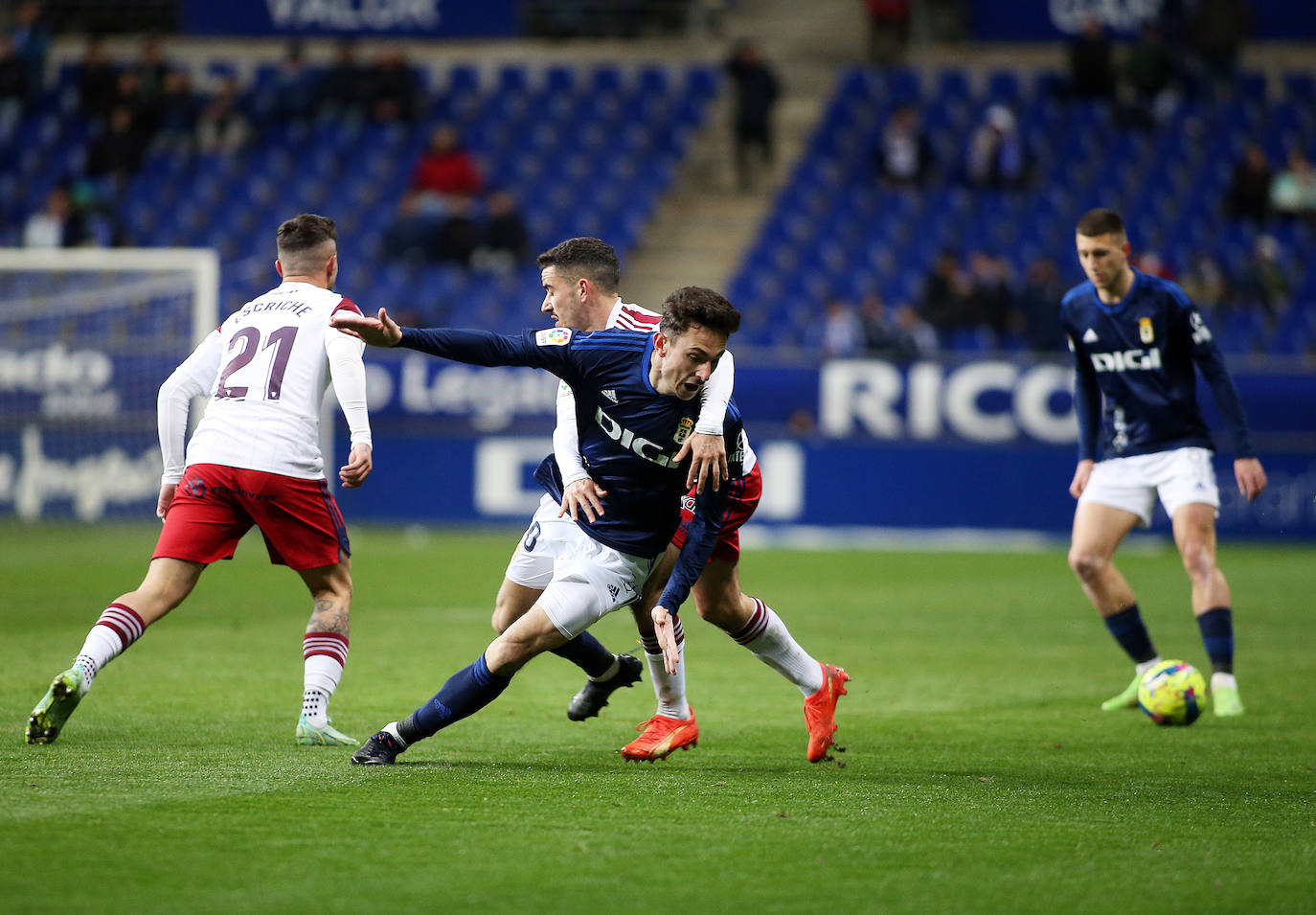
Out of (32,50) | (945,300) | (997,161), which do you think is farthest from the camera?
(32,50)

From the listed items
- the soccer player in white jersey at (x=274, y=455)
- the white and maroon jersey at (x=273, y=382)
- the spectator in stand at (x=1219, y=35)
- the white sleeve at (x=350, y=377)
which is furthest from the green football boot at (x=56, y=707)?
the spectator in stand at (x=1219, y=35)

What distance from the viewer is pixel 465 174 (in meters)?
21.1

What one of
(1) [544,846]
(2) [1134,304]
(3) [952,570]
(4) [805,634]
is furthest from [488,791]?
(3) [952,570]

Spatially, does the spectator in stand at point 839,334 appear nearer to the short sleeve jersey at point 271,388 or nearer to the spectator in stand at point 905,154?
the spectator in stand at point 905,154

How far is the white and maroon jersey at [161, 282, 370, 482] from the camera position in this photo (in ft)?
19.5

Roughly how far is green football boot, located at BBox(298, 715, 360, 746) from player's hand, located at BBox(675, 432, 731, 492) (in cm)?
165

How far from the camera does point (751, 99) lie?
72.1 ft

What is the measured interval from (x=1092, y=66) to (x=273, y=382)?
18.4 metres

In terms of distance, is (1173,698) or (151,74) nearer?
(1173,698)

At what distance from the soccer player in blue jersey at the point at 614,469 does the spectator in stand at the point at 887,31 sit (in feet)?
63.3

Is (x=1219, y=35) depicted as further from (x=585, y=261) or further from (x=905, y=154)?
(x=585, y=261)

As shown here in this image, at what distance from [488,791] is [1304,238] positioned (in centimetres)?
1788

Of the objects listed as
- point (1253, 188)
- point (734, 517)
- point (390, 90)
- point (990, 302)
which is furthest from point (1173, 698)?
point (390, 90)

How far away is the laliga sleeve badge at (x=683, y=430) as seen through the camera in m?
5.43
